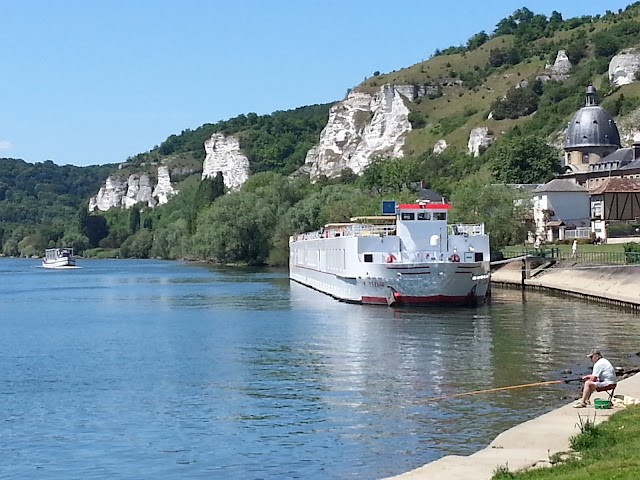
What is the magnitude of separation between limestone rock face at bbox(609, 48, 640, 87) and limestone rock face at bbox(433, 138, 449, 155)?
103ft

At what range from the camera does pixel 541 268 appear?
73.3m

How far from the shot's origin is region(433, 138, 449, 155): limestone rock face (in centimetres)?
17965

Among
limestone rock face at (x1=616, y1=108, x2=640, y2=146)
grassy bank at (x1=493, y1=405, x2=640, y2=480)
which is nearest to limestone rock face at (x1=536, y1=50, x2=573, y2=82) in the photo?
limestone rock face at (x1=616, y1=108, x2=640, y2=146)

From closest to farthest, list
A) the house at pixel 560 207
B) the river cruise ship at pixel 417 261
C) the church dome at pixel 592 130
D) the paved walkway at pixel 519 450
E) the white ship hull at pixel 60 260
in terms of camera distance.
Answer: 1. the paved walkway at pixel 519 450
2. the river cruise ship at pixel 417 261
3. the house at pixel 560 207
4. the church dome at pixel 592 130
5. the white ship hull at pixel 60 260

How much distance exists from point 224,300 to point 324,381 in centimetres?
3734

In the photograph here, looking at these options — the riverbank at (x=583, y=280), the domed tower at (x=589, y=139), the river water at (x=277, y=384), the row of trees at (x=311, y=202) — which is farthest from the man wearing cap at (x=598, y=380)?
the domed tower at (x=589, y=139)

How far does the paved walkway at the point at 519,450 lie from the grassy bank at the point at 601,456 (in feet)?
1.19

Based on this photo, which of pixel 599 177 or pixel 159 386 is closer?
pixel 159 386

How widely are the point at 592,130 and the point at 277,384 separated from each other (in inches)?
4313

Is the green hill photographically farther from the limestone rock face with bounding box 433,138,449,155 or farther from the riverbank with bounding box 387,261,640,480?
the riverbank with bounding box 387,261,640,480

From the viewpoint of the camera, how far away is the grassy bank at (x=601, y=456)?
14406mm

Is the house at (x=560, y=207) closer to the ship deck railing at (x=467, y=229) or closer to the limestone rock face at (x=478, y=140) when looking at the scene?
the ship deck railing at (x=467, y=229)

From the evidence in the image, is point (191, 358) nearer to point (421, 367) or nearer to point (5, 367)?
point (5, 367)

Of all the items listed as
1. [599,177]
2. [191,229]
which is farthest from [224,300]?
[191,229]
